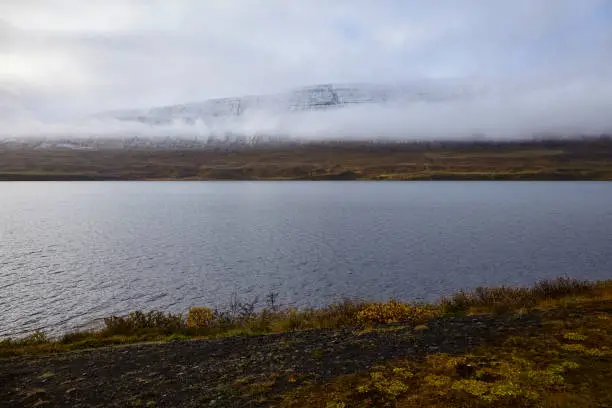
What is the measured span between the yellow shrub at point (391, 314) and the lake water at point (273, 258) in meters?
11.7

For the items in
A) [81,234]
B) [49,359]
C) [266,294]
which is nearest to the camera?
[49,359]

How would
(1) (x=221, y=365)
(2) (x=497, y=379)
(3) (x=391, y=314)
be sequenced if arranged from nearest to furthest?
1. (2) (x=497, y=379)
2. (1) (x=221, y=365)
3. (3) (x=391, y=314)

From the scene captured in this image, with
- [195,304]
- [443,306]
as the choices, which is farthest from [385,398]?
[195,304]

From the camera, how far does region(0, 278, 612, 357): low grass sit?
1750cm

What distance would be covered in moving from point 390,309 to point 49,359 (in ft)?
40.7

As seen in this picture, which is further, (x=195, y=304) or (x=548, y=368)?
(x=195, y=304)

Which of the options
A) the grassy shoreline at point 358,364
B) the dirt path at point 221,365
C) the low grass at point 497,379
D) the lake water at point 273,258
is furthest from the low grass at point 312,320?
the lake water at point 273,258

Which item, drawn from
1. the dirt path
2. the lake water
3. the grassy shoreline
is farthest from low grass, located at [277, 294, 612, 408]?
the lake water

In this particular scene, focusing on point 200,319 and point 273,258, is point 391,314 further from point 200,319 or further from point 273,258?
point 273,258

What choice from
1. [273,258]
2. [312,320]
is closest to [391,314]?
[312,320]

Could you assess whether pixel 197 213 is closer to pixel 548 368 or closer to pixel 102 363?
pixel 102 363

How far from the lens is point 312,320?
18.6m

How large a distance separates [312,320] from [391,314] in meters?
3.23

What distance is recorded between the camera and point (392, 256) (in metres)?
44.5
